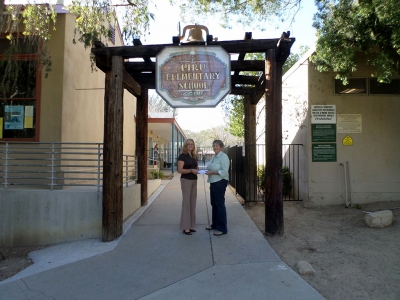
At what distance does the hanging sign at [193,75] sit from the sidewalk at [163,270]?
93.5 inches

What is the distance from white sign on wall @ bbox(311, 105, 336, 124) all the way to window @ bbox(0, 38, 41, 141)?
6.57 meters

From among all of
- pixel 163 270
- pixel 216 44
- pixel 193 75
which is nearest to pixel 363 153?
pixel 216 44

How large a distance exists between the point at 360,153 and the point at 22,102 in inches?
321

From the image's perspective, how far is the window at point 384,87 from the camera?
785 cm

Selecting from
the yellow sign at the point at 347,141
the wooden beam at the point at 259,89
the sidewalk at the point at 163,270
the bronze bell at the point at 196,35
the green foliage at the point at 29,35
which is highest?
the green foliage at the point at 29,35

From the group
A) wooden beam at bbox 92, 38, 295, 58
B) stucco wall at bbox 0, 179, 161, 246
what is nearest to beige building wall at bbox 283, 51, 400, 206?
wooden beam at bbox 92, 38, 295, 58

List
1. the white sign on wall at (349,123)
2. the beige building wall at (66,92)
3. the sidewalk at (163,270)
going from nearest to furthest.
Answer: the sidewalk at (163,270) < the beige building wall at (66,92) < the white sign on wall at (349,123)

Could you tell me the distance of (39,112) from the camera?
755cm

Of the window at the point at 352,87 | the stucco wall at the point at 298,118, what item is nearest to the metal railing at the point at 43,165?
the stucco wall at the point at 298,118

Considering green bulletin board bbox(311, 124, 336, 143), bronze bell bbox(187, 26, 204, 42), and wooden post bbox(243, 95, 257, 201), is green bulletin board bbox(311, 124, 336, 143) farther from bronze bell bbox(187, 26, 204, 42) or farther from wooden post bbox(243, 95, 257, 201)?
bronze bell bbox(187, 26, 204, 42)

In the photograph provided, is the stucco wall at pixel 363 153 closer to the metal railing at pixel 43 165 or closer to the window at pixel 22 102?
the metal railing at pixel 43 165

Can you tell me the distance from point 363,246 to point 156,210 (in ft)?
14.9

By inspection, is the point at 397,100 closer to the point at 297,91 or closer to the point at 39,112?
the point at 297,91

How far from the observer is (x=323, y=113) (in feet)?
25.7
